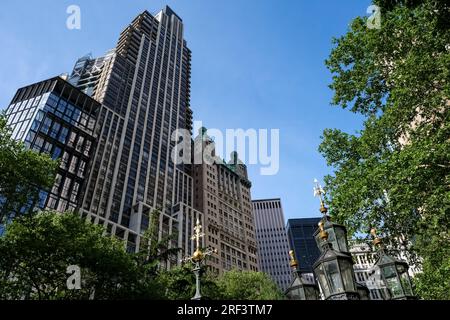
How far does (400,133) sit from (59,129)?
62.3 metres

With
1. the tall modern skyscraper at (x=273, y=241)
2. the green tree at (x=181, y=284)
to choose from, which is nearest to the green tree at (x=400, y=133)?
the green tree at (x=181, y=284)

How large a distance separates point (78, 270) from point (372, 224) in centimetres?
1687

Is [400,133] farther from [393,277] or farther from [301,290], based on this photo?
[301,290]

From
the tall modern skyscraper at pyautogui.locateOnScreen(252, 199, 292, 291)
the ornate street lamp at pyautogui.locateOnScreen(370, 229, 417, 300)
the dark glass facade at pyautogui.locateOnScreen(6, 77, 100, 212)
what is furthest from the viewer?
the tall modern skyscraper at pyautogui.locateOnScreen(252, 199, 292, 291)

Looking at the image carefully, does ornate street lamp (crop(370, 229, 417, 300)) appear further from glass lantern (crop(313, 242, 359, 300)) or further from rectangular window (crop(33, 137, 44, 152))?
rectangular window (crop(33, 137, 44, 152))

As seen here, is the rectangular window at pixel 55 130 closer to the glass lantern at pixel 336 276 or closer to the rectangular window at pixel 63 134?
the rectangular window at pixel 63 134

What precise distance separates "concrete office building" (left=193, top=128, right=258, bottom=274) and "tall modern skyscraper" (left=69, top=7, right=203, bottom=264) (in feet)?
15.7

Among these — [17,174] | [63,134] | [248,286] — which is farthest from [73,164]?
[17,174]

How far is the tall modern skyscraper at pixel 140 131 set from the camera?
73125 mm

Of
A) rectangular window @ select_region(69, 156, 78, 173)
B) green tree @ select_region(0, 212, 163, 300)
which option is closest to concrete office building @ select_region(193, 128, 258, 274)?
rectangular window @ select_region(69, 156, 78, 173)

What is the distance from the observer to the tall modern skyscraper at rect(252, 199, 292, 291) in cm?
15450

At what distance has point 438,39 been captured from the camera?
15.2 m
